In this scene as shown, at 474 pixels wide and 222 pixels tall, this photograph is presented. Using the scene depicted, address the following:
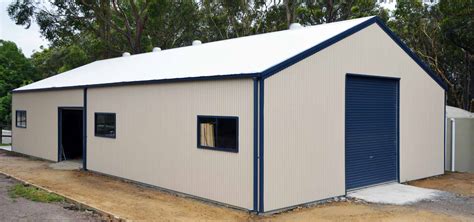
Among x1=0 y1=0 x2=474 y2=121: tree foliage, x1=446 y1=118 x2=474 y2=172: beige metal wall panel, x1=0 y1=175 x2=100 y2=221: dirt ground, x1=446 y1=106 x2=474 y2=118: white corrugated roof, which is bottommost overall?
x1=0 y1=175 x2=100 y2=221: dirt ground

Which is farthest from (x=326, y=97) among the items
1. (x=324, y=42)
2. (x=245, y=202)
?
(x=245, y=202)

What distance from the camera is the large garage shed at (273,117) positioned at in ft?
31.4

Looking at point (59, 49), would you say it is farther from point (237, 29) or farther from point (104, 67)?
point (104, 67)

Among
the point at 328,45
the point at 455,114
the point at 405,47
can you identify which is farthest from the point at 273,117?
the point at 455,114

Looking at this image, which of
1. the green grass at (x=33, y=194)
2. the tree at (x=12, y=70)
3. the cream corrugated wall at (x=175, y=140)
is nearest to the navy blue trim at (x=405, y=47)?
the cream corrugated wall at (x=175, y=140)

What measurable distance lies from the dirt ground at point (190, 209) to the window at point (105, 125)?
2.00 metres

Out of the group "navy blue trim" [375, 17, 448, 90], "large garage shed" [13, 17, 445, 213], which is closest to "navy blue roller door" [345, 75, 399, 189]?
"large garage shed" [13, 17, 445, 213]

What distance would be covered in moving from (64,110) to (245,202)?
11322 mm

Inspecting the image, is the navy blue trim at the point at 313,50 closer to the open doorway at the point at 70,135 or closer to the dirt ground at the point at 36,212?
the dirt ground at the point at 36,212

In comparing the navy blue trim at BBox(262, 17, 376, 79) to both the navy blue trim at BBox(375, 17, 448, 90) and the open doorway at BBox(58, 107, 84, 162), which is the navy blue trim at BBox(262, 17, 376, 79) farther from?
the open doorway at BBox(58, 107, 84, 162)

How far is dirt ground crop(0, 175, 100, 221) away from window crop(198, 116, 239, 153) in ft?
Answer: 9.69

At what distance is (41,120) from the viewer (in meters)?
18.9

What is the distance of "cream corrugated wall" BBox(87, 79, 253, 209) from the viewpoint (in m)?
9.62

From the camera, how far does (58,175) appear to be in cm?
1467
